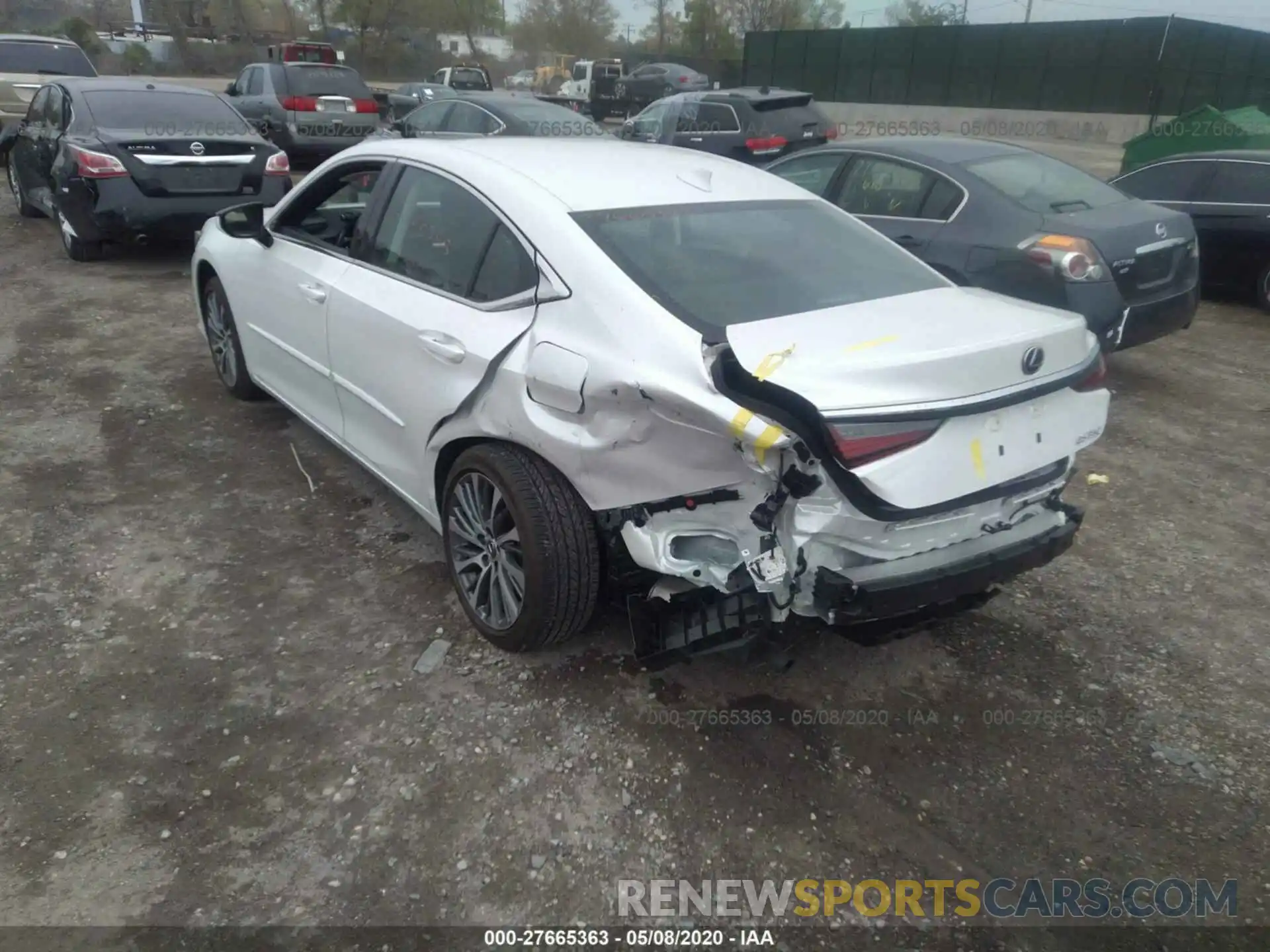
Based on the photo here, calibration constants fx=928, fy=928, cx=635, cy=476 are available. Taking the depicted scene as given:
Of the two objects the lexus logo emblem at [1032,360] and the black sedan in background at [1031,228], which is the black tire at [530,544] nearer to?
the lexus logo emblem at [1032,360]

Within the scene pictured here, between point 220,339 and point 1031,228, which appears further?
point 1031,228

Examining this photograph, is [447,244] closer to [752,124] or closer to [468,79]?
[752,124]

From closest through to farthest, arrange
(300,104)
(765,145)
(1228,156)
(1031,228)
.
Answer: (1031,228)
(1228,156)
(765,145)
(300,104)

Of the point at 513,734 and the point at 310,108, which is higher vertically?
the point at 310,108

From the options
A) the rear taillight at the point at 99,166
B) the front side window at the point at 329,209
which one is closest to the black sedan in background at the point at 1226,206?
the front side window at the point at 329,209

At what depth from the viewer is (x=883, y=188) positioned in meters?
6.34

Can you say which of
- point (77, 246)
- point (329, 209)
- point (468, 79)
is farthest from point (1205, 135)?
point (468, 79)

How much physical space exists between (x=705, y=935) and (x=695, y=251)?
2.03 meters

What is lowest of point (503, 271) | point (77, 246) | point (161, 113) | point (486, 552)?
point (77, 246)

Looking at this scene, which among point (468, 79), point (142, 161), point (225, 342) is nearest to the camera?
point (225, 342)

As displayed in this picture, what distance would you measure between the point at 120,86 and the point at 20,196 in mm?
2909

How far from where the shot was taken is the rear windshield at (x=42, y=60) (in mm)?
13438

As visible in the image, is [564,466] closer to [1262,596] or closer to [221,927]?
[221,927]

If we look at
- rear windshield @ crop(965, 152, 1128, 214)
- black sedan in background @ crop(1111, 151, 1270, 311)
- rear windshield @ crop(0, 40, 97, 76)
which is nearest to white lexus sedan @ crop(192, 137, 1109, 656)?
rear windshield @ crop(965, 152, 1128, 214)
